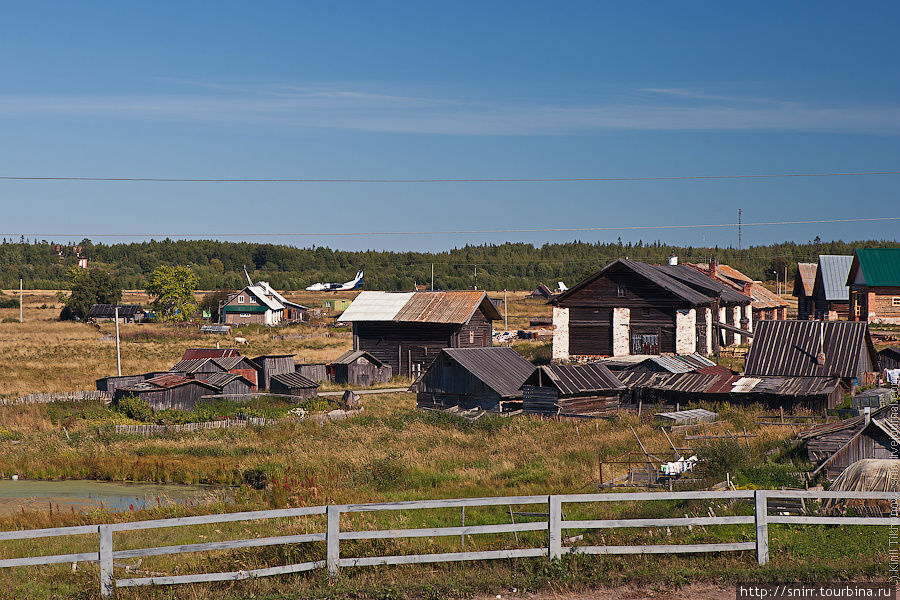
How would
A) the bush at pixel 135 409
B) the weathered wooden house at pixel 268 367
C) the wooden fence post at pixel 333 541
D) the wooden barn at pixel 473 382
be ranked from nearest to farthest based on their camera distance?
the wooden fence post at pixel 333 541 → the wooden barn at pixel 473 382 → the bush at pixel 135 409 → the weathered wooden house at pixel 268 367

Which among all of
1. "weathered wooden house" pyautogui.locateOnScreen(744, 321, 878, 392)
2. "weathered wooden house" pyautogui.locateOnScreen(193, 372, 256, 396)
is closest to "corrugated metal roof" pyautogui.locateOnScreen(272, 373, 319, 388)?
"weathered wooden house" pyautogui.locateOnScreen(193, 372, 256, 396)

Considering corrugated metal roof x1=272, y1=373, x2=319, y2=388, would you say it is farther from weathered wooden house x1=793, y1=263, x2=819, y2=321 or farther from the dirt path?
weathered wooden house x1=793, y1=263, x2=819, y2=321

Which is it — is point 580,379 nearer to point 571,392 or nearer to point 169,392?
point 571,392

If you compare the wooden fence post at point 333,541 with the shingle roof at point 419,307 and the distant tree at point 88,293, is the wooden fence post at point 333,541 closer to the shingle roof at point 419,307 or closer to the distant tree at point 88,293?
the shingle roof at point 419,307

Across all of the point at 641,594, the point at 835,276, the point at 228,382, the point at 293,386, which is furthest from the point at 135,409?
the point at 835,276

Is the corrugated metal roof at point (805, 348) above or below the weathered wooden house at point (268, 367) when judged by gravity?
above

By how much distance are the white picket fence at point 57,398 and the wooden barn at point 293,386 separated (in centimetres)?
682

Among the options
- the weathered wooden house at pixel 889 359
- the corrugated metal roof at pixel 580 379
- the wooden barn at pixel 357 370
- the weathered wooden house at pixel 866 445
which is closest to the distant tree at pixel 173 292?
the wooden barn at pixel 357 370

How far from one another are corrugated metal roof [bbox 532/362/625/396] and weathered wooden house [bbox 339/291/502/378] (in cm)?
1450

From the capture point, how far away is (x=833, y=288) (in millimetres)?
57625

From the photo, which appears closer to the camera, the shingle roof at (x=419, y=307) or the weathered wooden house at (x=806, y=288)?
the shingle roof at (x=419, y=307)

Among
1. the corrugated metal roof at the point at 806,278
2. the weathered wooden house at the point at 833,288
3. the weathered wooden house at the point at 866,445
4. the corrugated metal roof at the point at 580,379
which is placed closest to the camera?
the weathered wooden house at the point at 866,445

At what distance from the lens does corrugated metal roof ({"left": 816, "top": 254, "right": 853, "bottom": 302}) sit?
57.0 m

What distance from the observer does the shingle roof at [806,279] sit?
6525 cm
